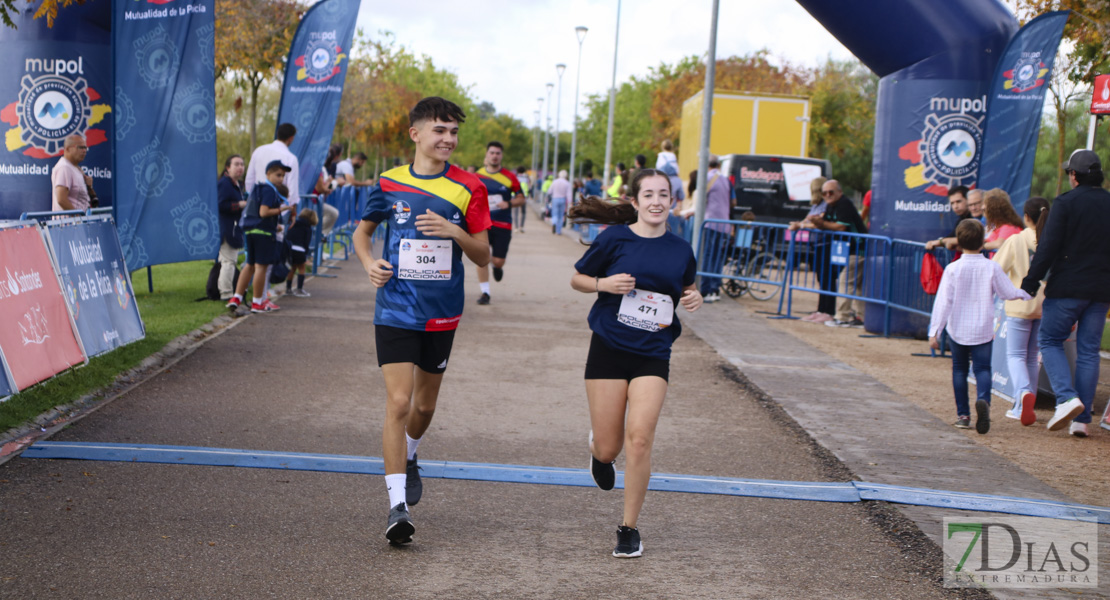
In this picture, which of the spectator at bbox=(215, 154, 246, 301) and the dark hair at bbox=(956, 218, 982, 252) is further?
the spectator at bbox=(215, 154, 246, 301)

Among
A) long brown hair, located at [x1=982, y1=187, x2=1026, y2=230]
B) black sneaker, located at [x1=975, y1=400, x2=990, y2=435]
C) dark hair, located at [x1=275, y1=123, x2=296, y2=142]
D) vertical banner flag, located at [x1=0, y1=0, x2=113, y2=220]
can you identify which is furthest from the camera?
dark hair, located at [x1=275, y1=123, x2=296, y2=142]

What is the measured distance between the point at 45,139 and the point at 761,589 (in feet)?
33.5

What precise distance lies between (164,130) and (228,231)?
1760 mm

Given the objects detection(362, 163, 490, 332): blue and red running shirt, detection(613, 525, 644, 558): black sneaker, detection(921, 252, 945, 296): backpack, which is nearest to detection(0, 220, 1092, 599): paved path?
detection(613, 525, 644, 558): black sneaker

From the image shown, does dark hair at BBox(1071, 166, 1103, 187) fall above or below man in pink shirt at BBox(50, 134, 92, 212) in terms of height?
above

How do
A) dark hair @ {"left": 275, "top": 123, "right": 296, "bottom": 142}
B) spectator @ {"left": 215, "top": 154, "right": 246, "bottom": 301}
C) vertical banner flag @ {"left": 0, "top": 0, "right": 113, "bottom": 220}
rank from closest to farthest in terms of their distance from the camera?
1. vertical banner flag @ {"left": 0, "top": 0, "right": 113, "bottom": 220}
2. spectator @ {"left": 215, "top": 154, "right": 246, "bottom": 301}
3. dark hair @ {"left": 275, "top": 123, "right": 296, "bottom": 142}

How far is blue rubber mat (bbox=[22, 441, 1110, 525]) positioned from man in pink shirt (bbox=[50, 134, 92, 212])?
5.57 metres

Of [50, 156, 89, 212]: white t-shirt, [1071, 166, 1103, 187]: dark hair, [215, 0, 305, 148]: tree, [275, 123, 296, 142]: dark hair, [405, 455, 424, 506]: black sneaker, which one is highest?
[215, 0, 305, 148]: tree

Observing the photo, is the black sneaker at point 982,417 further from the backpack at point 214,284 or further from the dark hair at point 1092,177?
the backpack at point 214,284

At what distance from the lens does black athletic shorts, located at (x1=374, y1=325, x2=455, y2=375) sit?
186 inches

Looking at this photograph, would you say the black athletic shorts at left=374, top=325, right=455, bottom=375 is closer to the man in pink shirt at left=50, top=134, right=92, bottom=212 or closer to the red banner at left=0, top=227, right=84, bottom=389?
the red banner at left=0, top=227, right=84, bottom=389

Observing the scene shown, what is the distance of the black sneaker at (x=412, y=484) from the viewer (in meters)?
5.02

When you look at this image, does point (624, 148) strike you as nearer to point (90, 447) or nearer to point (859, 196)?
point (859, 196)

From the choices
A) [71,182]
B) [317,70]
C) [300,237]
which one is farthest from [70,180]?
[317,70]
